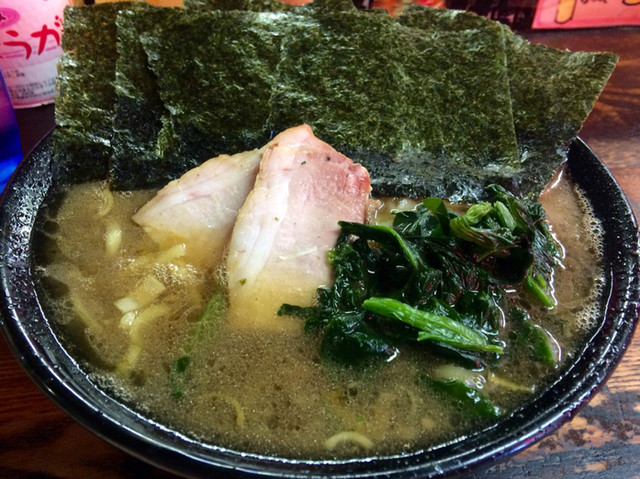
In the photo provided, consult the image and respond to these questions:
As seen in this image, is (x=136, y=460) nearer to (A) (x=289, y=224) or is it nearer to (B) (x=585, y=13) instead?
(A) (x=289, y=224)

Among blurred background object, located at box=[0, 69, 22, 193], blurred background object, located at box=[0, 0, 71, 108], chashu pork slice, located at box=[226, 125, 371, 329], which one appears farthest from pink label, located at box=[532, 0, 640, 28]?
blurred background object, located at box=[0, 69, 22, 193]

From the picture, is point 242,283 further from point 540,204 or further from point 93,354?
point 540,204

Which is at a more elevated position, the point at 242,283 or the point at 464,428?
the point at 242,283

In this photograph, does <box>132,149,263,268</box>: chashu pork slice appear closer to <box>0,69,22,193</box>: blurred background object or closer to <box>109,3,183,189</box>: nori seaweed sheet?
<box>109,3,183,189</box>: nori seaweed sheet

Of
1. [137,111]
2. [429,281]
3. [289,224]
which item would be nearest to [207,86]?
[137,111]

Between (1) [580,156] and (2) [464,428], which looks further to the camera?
(1) [580,156]

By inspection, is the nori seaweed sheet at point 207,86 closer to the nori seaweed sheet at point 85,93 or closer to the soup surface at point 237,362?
the nori seaweed sheet at point 85,93

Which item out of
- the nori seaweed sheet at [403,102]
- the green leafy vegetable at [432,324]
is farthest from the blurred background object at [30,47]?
the green leafy vegetable at [432,324]

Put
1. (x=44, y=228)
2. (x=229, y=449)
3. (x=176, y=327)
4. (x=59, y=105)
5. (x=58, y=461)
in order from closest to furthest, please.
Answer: (x=229, y=449), (x=58, y=461), (x=176, y=327), (x=44, y=228), (x=59, y=105)

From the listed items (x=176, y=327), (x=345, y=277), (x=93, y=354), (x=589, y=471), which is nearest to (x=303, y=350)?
(x=345, y=277)
